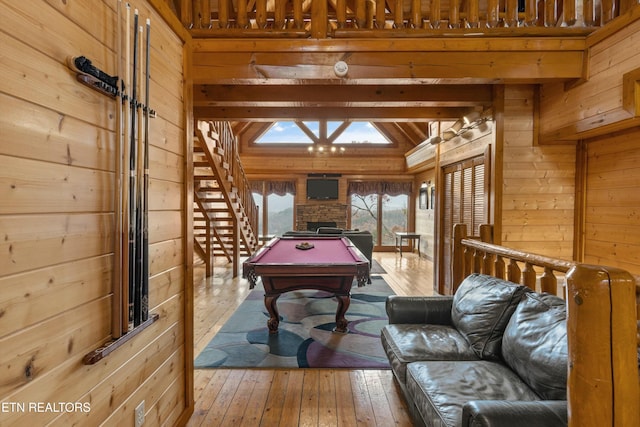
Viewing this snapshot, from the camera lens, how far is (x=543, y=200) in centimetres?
351

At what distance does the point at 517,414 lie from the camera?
112 centimetres

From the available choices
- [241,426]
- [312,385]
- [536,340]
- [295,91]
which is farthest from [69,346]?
[295,91]

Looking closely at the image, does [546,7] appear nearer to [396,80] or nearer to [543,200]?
[396,80]

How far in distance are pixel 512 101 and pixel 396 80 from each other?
161 cm

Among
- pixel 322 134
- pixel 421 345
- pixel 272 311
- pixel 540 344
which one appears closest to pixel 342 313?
pixel 272 311

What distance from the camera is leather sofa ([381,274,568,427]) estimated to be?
1.19 m

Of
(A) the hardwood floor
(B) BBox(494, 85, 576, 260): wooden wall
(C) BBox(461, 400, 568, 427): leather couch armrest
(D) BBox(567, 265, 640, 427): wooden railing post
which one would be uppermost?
(B) BBox(494, 85, 576, 260): wooden wall

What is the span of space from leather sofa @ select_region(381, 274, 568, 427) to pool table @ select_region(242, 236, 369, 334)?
31.5 inches

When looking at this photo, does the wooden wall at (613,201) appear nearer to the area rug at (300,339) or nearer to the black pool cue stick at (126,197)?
the area rug at (300,339)

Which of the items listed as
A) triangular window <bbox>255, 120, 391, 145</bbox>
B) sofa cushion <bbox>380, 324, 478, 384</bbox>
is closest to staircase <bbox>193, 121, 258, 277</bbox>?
triangular window <bbox>255, 120, 391, 145</bbox>

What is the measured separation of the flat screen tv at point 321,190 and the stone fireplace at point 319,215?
27 cm

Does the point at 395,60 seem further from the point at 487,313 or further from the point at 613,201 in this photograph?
the point at 613,201

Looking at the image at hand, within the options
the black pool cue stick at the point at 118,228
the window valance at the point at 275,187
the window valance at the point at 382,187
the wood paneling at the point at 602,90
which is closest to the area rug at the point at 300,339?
the black pool cue stick at the point at 118,228

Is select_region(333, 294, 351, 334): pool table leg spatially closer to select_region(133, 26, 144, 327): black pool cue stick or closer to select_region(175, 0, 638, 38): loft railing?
select_region(133, 26, 144, 327): black pool cue stick
